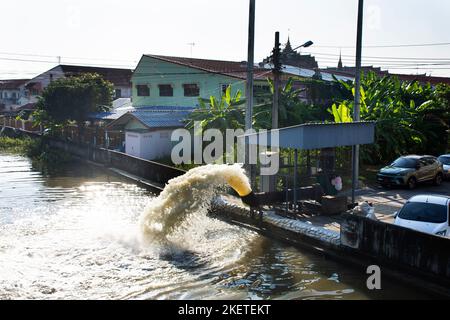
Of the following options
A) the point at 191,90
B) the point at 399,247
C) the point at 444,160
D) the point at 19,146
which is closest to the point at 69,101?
the point at 19,146

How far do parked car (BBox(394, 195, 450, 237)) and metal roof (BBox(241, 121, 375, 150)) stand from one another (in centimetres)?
361

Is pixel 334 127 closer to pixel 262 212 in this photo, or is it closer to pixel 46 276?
pixel 262 212

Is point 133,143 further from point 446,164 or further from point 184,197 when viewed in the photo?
point 446,164

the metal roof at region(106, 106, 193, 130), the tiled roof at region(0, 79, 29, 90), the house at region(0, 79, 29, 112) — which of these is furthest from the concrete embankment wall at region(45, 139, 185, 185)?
the tiled roof at region(0, 79, 29, 90)

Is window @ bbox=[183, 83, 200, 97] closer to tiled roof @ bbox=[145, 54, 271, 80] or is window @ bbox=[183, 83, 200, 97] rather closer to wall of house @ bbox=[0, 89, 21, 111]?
tiled roof @ bbox=[145, 54, 271, 80]

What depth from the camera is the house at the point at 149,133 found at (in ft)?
110

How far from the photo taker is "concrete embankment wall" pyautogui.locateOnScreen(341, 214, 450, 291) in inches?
462

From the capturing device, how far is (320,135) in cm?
1647

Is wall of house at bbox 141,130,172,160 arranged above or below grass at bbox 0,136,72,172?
above

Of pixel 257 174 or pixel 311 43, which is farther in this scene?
pixel 257 174

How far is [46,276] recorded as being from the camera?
41.9 feet

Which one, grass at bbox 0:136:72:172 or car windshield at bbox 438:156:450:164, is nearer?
car windshield at bbox 438:156:450:164
